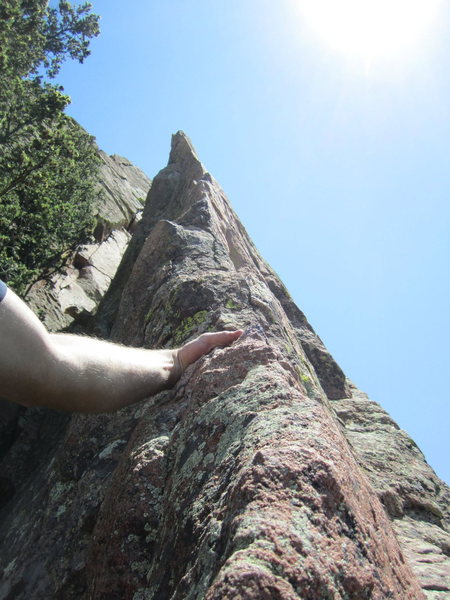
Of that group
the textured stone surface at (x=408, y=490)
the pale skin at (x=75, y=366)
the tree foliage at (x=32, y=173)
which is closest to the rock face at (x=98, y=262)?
the tree foliage at (x=32, y=173)

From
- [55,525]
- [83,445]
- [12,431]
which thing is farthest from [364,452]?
[12,431]

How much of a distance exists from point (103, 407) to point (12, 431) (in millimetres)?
4818

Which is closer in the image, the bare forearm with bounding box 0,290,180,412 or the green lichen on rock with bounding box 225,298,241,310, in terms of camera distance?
the bare forearm with bounding box 0,290,180,412

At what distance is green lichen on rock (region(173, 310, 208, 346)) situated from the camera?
17.4ft

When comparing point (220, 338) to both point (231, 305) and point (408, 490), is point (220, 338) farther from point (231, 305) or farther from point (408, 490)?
point (408, 490)

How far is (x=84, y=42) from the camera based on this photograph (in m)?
31.9

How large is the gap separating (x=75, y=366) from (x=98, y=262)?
72.7 ft

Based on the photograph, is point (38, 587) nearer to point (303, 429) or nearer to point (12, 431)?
point (303, 429)

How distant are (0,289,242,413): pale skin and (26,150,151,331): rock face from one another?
24.5 feet

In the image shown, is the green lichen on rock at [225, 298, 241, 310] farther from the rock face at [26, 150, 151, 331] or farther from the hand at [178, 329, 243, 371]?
the rock face at [26, 150, 151, 331]

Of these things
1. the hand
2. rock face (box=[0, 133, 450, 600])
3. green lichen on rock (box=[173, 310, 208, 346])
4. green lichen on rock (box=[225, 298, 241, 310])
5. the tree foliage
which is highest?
the tree foliage

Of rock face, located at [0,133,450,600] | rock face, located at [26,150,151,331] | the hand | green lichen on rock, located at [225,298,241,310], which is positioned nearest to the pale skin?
the hand

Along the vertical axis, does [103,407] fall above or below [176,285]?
below

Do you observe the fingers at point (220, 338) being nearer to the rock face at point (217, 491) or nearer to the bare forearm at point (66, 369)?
the rock face at point (217, 491)
